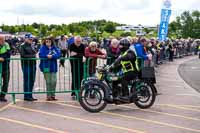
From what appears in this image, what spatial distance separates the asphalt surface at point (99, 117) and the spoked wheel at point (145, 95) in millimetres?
162

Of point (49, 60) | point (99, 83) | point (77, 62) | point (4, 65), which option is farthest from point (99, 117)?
point (4, 65)

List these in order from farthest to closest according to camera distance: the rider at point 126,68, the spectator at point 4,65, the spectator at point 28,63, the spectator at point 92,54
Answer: the spectator at point 92,54 < the spectator at point 28,63 < the spectator at point 4,65 < the rider at point 126,68

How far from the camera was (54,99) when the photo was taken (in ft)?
43.4

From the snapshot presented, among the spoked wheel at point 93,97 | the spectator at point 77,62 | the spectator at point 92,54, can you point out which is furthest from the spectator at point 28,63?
the spoked wheel at point 93,97

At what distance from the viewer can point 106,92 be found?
11516mm

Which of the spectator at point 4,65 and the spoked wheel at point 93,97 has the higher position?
the spectator at point 4,65

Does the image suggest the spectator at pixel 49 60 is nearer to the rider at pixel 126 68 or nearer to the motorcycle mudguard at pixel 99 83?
the motorcycle mudguard at pixel 99 83

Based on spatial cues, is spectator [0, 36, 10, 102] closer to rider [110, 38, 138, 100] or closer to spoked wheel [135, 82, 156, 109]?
rider [110, 38, 138, 100]

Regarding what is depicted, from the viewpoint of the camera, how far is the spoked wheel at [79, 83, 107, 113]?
37.6 ft

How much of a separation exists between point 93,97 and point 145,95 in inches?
49.7

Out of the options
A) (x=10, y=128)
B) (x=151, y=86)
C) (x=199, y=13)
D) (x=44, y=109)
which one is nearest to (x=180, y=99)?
(x=151, y=86)

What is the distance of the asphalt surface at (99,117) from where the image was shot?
9470 millimetres

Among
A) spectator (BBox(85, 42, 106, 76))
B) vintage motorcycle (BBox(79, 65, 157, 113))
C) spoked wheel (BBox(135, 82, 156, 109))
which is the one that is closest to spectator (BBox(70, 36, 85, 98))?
spectator (BBox(85, 42, 106, 76))

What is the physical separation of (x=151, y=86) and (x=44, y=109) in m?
2.51
